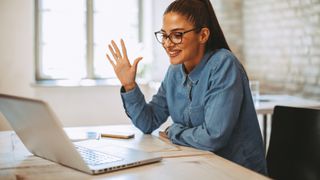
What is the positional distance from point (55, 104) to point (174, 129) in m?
2.82

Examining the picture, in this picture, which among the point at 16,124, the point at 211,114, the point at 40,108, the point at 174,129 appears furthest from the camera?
the point at 174,129

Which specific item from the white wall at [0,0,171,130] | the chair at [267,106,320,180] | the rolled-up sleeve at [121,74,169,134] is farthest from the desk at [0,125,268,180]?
the white wall at [0,0,171,130]

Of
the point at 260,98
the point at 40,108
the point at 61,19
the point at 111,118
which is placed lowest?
the point at 111,118

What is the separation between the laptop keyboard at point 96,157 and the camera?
1164 mm

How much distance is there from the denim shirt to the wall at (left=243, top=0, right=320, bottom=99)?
78.9 inches

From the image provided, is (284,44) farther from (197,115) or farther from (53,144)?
(53,144)

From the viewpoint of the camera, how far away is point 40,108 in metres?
1.00

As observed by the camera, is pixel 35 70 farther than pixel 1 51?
Yes

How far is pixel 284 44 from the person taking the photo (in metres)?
3.71

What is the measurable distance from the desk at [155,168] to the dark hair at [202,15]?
17.1 inches

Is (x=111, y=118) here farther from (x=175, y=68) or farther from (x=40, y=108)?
(x=40, y=108)

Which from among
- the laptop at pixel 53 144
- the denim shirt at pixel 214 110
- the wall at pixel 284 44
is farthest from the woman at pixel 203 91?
the wall at pixel 284 44

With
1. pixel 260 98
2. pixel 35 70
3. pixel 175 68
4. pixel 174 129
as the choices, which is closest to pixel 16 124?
pixel 174 129

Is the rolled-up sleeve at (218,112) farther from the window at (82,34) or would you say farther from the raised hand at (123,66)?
the window at (82,34)
